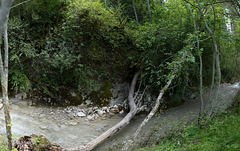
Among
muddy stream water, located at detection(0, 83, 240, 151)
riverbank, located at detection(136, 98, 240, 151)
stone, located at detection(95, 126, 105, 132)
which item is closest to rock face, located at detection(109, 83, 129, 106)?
muddy stream water, located at detection(0, 83, 240, 151)

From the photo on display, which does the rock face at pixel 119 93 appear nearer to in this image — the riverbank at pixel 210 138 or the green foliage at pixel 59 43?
the green foliage at pixel 59 43

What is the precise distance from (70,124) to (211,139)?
13.7 feet

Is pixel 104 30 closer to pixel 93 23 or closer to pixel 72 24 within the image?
pixel 93 23

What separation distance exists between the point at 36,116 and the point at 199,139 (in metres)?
4.80

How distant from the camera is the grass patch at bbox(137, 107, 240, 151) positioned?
2.82m

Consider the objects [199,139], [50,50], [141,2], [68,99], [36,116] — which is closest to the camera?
[199,139]

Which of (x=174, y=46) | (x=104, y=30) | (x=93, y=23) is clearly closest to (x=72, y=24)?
(x=93, y=23)

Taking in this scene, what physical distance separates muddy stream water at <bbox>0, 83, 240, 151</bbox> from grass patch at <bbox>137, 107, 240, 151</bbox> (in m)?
0.44

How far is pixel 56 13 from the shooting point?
6.43m

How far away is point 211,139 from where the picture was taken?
3.19 m

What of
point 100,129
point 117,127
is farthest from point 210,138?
point 100,129

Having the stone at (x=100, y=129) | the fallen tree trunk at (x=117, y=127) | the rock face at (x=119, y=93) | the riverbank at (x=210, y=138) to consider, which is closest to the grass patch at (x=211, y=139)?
the riverbank at (x=210, y=138)

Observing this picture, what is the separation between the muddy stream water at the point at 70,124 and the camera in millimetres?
4523

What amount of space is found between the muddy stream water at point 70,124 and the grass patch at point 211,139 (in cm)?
44
